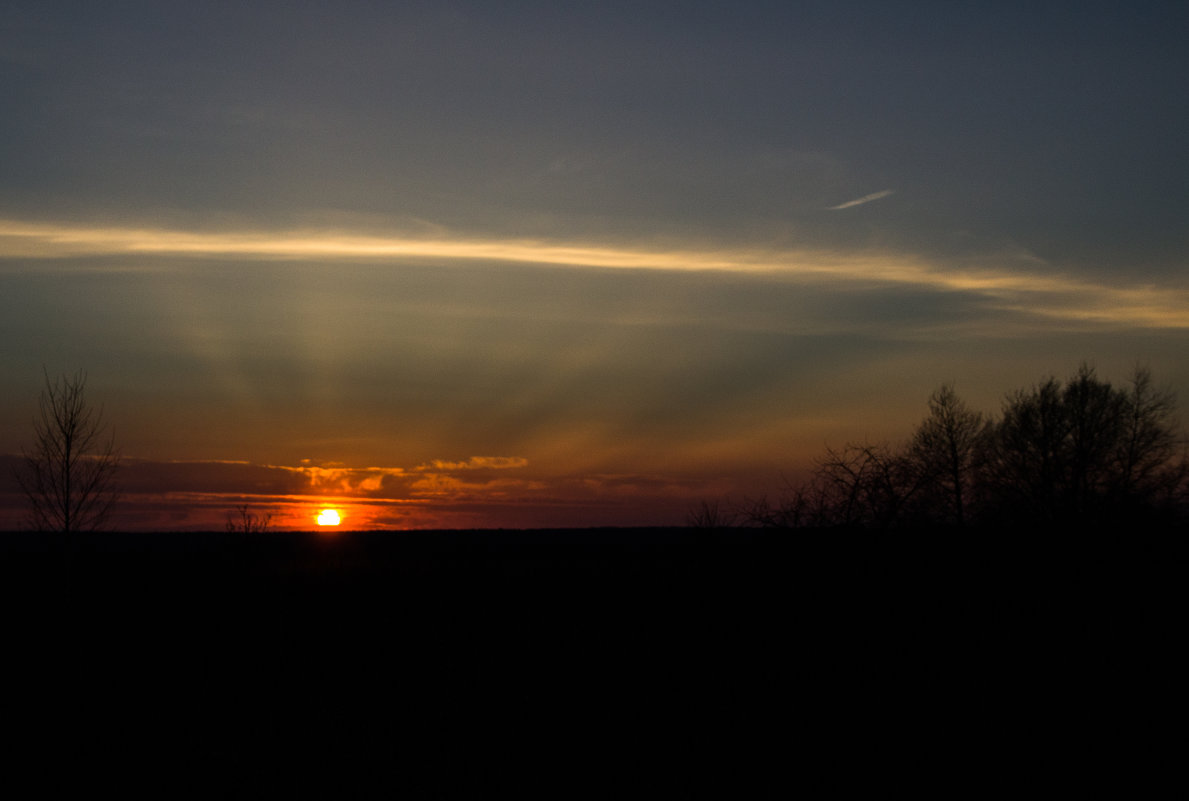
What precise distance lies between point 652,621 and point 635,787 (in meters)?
8.12

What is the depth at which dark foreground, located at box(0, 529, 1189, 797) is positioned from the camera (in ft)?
37.1

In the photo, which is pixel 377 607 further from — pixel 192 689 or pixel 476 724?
pixel 476 724

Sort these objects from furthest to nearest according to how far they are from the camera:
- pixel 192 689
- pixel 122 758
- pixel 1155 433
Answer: pixel 1155 433 < pixel 192 689 < pixel 122 758

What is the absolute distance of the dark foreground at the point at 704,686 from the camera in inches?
445

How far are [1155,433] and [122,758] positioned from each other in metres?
52.8

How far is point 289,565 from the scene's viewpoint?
44.1 m

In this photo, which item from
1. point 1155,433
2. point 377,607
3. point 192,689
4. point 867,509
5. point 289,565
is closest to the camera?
point 192,689

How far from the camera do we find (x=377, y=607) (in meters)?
26.2

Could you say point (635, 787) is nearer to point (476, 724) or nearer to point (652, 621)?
point (476, 724)

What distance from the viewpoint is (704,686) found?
1455cm

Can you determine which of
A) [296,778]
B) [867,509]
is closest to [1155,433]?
[867,509]

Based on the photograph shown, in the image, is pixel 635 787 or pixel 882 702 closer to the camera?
pixel 635 787

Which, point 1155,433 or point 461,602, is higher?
point 1155,433

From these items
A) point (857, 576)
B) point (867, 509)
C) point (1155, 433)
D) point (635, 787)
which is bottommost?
point (635, 787)
